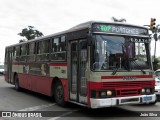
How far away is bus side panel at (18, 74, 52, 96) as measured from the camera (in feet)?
43.2

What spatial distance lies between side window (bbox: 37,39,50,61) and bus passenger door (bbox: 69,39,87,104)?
249cm

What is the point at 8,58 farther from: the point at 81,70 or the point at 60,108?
the point at 81,70

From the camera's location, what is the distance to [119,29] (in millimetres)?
9969

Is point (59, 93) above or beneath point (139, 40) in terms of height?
beneath

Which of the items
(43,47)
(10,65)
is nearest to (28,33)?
(10,65)

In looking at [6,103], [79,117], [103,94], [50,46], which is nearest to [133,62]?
[103,94]

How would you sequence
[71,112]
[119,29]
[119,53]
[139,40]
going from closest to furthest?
[119,53] → [119,29] → [139,40] → [71,112]

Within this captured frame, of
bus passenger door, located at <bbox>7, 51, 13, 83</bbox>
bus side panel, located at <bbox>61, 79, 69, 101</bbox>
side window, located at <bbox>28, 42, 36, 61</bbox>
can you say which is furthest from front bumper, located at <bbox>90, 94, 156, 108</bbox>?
bus passenger door, located at <bbox>7, 51, 13, 83</bbox>

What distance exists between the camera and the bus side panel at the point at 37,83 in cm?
1317

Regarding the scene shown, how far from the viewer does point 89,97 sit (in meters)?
9.39

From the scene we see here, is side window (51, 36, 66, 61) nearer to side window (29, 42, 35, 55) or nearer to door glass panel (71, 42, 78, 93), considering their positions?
door glass panel (71, 42, 78, 93)

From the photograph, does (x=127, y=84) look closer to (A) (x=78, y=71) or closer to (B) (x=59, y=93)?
(A) (x=78, y=71)

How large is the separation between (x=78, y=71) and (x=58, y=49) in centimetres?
208

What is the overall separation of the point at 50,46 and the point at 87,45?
3835 mm
